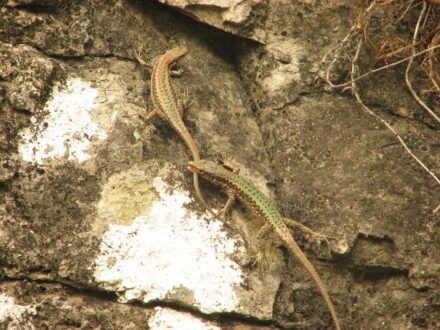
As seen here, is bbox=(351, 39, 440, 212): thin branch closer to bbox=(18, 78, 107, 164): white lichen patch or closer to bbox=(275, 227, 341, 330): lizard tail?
bbox=(275, 227, 341, 330): lizard tail

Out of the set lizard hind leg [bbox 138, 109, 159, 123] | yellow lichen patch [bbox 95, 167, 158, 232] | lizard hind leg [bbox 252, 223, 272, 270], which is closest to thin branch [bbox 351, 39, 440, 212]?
lizard hind leg [bbox 252, 223, 272, 270]

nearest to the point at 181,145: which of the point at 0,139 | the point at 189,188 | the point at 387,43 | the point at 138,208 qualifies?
the point at 189,188

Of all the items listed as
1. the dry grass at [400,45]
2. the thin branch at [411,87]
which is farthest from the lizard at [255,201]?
the thin branch at [411,87]

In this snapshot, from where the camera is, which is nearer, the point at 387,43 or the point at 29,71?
the point at 29,71

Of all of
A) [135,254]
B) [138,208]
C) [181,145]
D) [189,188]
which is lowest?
[135,254]

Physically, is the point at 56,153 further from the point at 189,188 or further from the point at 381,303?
the point at 381,303

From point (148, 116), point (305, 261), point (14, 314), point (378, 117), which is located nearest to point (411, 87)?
point (378, 117)

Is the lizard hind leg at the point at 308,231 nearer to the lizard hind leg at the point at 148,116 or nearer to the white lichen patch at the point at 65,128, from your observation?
the lizard hind leg at the point at 148,116
